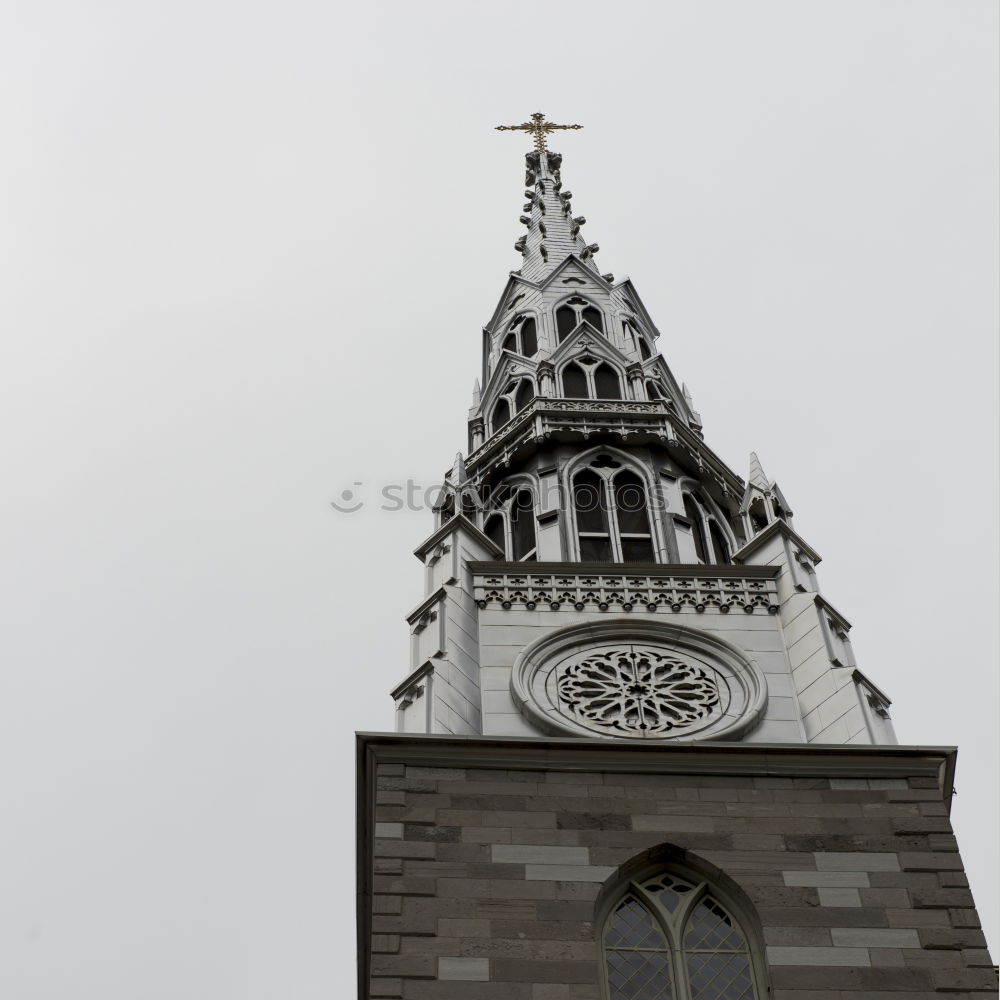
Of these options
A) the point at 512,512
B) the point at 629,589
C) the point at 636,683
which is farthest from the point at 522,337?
the point at 636,683

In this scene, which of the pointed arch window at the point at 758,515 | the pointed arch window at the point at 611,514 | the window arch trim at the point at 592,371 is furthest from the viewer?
the window arch trim at the point at 592,371

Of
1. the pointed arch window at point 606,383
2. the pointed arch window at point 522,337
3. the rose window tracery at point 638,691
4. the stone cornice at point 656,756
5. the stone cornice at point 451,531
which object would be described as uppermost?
the pointed arch window at point 522,337

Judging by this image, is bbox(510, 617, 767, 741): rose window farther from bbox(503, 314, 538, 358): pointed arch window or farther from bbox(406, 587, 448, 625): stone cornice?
bbox(503, 314, 538, 358): pointed arch window

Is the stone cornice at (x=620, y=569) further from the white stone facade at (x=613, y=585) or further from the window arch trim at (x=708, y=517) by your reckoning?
the window arch trim at (x=708, y=517)

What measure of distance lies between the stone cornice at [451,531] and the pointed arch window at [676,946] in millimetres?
9615

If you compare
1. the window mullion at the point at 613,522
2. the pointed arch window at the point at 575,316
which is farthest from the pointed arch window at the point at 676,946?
the pointed arch window at the point at 575,316

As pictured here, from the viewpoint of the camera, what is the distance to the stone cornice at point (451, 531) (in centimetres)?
3209

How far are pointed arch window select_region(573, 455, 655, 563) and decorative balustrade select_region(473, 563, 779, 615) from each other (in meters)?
2.19

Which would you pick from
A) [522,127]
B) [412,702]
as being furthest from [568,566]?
[522,127]

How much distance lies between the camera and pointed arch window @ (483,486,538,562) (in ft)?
115

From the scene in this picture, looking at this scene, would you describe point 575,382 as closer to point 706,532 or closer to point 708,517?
point 708,517

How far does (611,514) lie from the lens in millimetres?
34719

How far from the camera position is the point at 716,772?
25375 millimetres

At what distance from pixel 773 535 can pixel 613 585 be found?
3.21 m
